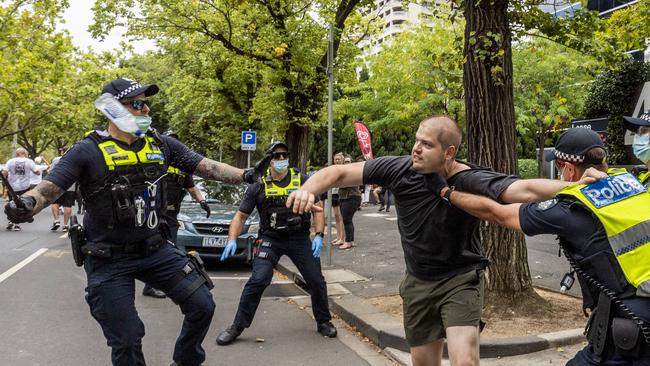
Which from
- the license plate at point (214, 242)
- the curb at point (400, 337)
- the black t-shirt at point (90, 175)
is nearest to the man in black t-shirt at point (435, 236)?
the black t-shirt at point (90, 175)

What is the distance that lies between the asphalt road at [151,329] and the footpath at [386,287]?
200 millimetres

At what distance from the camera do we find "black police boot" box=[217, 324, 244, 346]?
5477 mm

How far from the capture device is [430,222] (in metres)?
3.42

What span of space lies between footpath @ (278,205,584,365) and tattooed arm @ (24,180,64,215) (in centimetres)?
307

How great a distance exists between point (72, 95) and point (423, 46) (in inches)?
739

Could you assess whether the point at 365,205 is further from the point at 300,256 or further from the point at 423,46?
the point at 300,256

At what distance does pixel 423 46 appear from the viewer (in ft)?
80.5

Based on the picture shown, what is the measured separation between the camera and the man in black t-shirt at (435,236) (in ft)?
10.7

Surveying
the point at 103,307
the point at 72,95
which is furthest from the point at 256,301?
the point at 72,95

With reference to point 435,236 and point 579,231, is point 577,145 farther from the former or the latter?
point 435,236

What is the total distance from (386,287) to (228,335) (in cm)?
279

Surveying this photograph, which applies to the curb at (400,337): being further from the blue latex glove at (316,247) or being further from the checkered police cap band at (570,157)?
the checkered police cap band at (570,157)

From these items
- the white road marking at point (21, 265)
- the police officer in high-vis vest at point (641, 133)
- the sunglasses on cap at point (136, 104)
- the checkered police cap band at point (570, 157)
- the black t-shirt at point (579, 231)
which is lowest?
the white road marking at point (21, 265)

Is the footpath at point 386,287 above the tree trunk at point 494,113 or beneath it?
beneath
